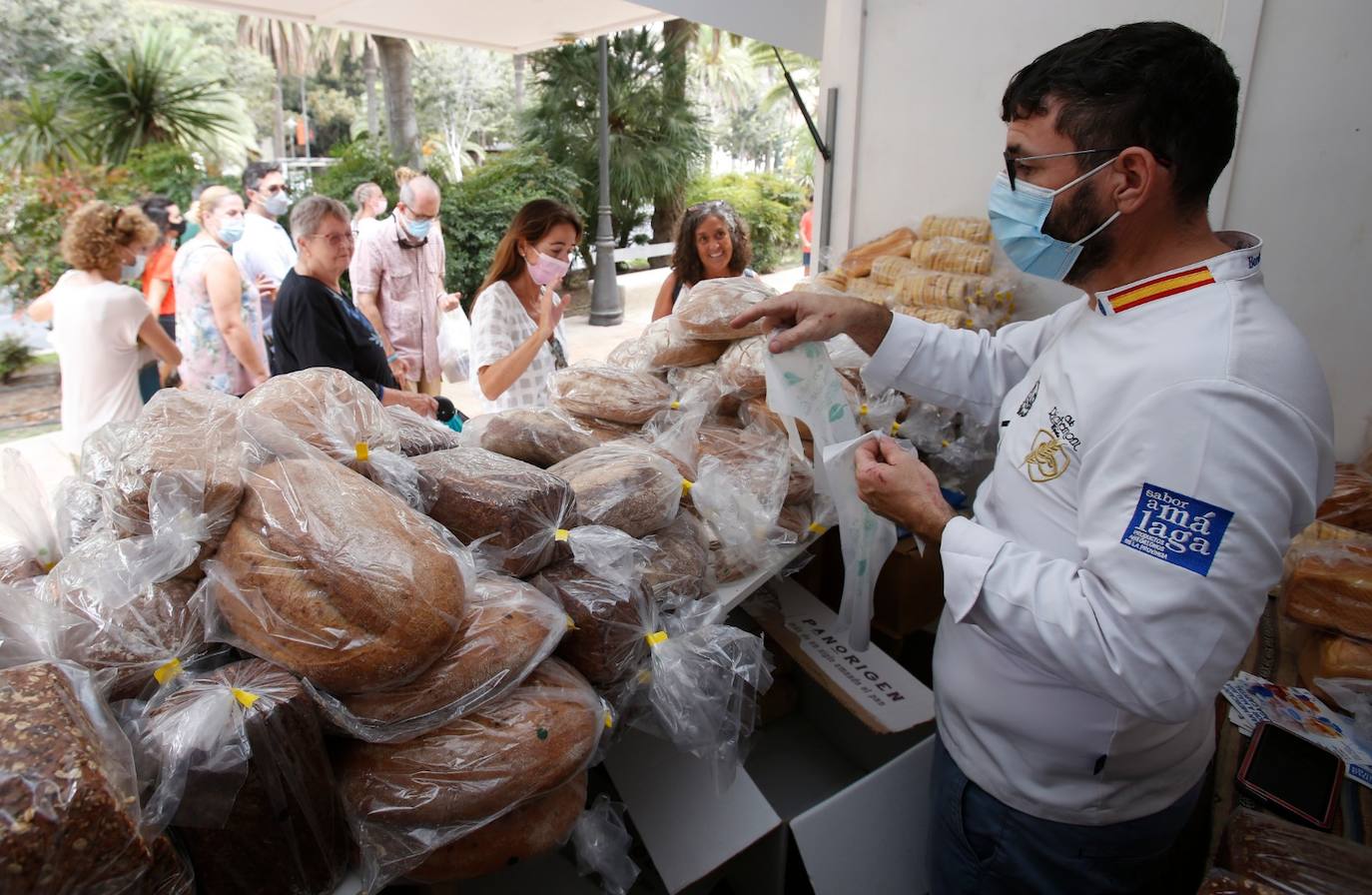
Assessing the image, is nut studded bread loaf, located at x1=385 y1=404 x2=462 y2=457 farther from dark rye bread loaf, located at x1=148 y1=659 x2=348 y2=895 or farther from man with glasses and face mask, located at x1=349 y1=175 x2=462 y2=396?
man with glasses and face mask, located at x1=349 y1=175 x2=462 y2=396

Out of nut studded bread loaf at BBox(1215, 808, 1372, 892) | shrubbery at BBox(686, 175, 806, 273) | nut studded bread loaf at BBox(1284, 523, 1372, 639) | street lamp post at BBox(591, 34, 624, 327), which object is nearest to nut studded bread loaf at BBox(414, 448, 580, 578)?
nut studded bread loaf at BBox(1215, 808, 1372, 892)

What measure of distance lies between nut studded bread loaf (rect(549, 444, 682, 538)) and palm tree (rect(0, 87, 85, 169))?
13.9 metres

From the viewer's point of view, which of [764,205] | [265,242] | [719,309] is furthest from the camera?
[764,205]

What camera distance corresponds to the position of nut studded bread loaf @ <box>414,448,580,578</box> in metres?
1.44

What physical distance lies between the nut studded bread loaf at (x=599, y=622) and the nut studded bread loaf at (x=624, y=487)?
0.61ft

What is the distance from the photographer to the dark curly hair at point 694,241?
4.01 metres

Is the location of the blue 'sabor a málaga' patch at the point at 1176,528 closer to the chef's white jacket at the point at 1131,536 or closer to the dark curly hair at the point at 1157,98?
the chef's white jacket at the point at 1131,536

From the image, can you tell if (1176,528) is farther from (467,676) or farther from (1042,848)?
(467,676)

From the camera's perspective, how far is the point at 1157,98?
48.8 inches

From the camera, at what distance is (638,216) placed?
15492mm

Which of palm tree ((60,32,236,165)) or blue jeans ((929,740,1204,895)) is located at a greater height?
A: palm tree ((60,32,236,165))

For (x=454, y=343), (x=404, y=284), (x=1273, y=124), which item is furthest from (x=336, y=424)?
(x=404, y=284)

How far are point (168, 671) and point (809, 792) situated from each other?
6.29ft

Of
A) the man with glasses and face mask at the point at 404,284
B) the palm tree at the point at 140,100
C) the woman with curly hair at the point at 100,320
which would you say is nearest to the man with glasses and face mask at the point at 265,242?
the man with glasses and face mask at the point at 404,284
